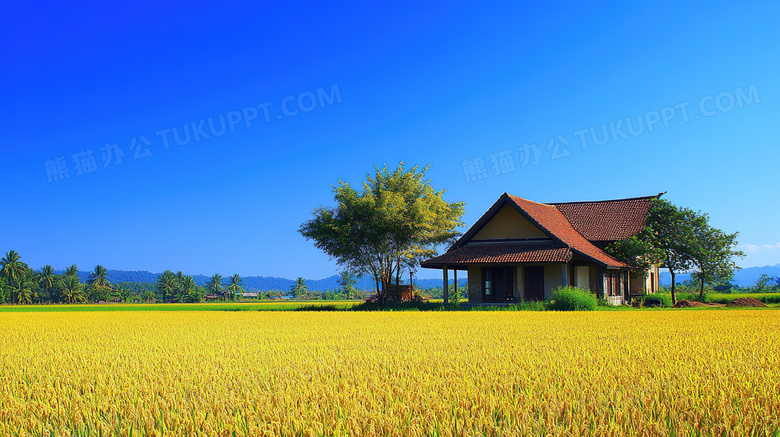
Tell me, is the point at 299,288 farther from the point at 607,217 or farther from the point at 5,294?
the point at 607,217

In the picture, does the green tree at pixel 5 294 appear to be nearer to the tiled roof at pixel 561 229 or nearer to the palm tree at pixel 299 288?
the palm tree at pixel 299 288

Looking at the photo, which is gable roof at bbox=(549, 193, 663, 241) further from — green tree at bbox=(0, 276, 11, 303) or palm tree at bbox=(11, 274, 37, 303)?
palm tree at bbox=(11, 274, 37, 303)

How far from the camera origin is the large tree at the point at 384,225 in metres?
31.0

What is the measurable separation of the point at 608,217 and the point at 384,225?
14862mm

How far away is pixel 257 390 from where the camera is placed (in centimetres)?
394

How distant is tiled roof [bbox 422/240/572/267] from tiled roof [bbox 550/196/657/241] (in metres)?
6.07

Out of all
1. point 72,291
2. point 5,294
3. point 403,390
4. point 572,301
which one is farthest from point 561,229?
point 72,291

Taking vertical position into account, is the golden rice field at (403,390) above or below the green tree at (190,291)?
above

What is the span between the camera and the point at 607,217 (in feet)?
114

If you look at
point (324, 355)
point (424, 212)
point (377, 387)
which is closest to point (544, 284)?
point (424, 212)

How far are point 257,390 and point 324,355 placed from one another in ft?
6.93

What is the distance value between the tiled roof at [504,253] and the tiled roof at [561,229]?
742 mm

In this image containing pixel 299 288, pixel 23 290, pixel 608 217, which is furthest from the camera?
pixel 299 288

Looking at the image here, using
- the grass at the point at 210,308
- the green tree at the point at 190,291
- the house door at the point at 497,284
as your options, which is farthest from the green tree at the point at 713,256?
the green tree at the point at 190,291
